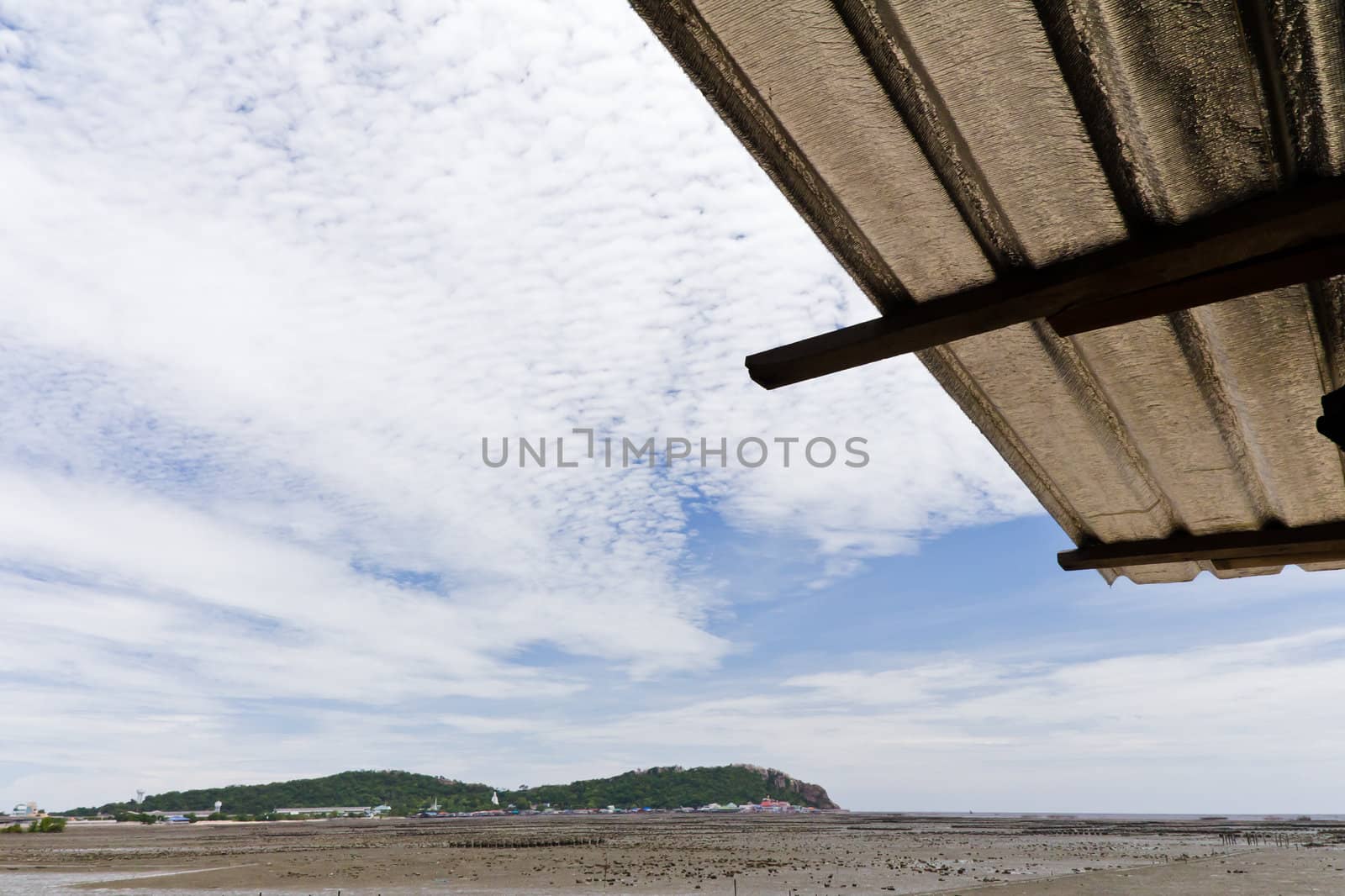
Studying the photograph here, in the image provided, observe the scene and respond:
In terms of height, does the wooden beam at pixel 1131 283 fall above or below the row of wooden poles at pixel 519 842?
above

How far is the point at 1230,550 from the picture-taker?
5051 millimetres

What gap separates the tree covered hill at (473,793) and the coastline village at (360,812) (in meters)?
2.10

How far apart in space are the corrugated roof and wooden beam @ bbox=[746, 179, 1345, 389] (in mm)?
80

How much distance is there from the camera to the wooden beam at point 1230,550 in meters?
4.84

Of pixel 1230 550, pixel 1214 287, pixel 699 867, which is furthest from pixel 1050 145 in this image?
pixel 699 867

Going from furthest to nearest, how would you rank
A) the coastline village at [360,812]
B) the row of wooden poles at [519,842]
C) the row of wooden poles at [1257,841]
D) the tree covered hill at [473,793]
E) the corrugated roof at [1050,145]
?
the tree covered hill at [473,793]
the coastline village at [360,812]
the row of wooden poles at [519,842]
the row of wooden poles at [1257,841]
the corrugated roof at [1050,145]

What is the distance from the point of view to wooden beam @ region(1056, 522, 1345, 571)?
4.84m

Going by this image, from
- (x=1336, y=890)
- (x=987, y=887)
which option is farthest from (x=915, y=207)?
(x=1336, y=890)

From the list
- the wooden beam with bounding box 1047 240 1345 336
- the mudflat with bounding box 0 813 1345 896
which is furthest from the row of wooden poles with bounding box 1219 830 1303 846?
the wooden beam with bounding box 1047 240 1345 336

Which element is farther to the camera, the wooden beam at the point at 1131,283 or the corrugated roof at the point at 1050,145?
Result: the wooden beam at the point at 1131,283

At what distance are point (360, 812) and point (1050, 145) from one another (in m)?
165

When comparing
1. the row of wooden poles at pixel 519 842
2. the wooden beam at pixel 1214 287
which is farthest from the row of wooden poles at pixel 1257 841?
the wooden beam at pixel 1214 287

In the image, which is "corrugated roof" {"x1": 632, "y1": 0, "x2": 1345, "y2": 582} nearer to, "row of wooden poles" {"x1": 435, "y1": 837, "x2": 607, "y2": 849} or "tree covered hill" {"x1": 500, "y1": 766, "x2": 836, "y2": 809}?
"row of wooden poles" {"x1": 435, "y1": 837, "x2": 607, "y2": 849}

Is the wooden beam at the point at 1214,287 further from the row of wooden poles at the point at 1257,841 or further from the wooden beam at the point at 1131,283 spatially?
the row of wooden poles at the point at 1257,841
